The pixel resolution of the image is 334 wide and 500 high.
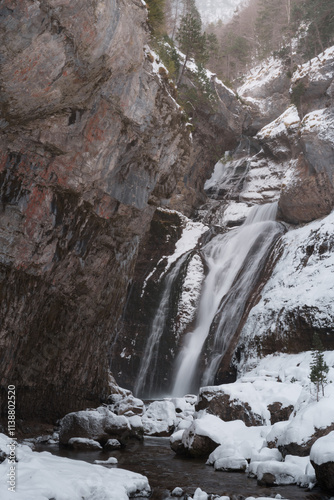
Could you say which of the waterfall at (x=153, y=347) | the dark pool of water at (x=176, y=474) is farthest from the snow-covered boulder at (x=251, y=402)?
the waterfall at (x=153, y=347)

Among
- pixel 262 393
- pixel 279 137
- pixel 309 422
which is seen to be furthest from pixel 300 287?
pixel 279 137

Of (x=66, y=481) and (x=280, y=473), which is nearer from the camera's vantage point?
(x=66, y=481)

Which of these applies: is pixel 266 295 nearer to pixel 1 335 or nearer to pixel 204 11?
pixel 1 335

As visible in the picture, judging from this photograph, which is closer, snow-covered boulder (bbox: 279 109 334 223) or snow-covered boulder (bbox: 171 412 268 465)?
snow-covered boulder (bbox: 171 412 268 465)

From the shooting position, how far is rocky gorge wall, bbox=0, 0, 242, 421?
1154 centimetres

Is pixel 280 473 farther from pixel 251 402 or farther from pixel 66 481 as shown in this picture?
pixel 66 481

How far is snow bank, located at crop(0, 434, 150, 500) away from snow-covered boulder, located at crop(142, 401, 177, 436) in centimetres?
784

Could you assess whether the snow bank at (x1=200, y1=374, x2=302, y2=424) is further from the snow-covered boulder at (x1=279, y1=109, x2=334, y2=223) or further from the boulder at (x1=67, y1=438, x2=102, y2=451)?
the snow-covered boulder at (x1=279, y1=109, x2=334, y2=223)

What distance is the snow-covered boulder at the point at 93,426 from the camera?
48.1 feet

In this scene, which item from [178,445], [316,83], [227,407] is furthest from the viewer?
[316,83]

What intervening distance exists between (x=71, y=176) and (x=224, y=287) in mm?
18105

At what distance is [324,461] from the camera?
8523mm

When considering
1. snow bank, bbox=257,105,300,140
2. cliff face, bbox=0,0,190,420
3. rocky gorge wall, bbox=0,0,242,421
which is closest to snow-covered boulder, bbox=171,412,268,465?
rocky gorge wall, bbox=0,0,242,421

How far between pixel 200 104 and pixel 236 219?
11128mm
